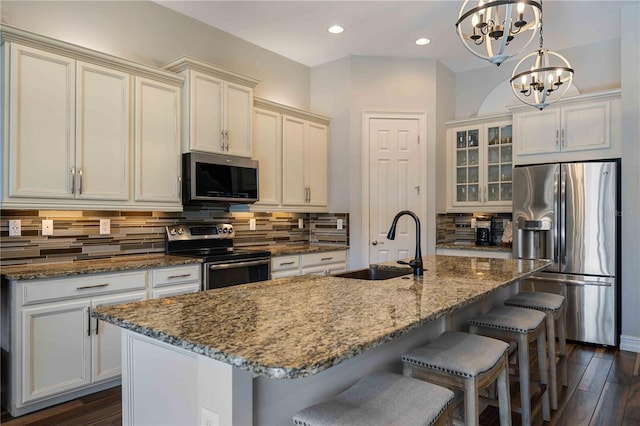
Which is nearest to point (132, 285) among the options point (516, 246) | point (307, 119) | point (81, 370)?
point (81, 370)

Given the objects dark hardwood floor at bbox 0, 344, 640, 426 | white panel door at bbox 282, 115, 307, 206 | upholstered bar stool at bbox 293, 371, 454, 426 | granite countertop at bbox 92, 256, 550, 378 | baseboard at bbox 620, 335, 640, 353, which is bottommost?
dark hardwood floor at bbox 0, 344, 640, 426

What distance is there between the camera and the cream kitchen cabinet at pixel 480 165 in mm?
4754

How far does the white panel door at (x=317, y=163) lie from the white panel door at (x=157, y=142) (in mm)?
1673

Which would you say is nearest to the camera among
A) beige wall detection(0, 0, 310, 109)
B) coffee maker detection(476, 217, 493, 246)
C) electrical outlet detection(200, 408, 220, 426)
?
electrical outlet detection(200, 408, 220, 426)

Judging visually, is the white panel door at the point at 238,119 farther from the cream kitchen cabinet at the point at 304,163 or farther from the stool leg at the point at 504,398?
the stool leg at the point at 504,398

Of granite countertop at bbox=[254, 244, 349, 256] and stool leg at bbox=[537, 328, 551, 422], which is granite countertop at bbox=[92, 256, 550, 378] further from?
granite countertop at bbox=[254, 244, 349, 256]

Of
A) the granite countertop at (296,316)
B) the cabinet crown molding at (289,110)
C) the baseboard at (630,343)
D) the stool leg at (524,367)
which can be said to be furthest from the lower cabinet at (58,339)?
the baseboard at (630,343)

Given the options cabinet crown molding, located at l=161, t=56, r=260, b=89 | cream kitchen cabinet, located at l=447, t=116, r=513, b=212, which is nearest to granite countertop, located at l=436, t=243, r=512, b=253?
cream kitchen cabinet, located at l=447, t=116, r=513, b=212

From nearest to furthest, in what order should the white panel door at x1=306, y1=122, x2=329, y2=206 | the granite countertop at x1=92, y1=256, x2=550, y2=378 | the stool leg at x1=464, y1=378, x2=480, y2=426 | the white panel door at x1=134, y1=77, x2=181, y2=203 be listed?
the granite countertop at x1=92, y1=256, x2=550, y2=378, the stool leg at x1=464, y1=378, x2=480, y2=426, the white panel door at x1=134, y1=77, x2=181, y2=203, the white panel door at x1=306, y1=122, x2=329, y2=206

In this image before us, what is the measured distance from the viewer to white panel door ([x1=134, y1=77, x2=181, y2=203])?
10.2 ft

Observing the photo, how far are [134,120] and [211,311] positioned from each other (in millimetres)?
2223

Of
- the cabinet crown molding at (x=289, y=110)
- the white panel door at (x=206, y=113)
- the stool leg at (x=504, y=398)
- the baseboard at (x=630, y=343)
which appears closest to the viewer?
the stool leg at (x=504, y=398)

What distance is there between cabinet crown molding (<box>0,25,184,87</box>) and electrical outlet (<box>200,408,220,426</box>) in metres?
2.59

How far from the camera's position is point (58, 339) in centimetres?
253
